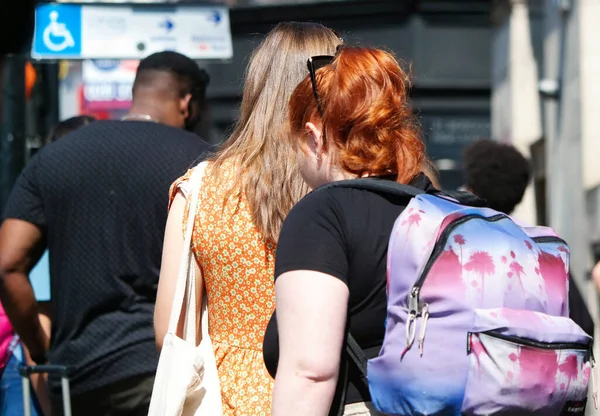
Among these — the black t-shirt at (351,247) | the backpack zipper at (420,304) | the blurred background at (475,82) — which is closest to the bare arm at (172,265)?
the black t-shirt at (351,247)

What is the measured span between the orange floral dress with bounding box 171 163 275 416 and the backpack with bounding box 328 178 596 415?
69 centimetres

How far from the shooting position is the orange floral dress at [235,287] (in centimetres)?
298

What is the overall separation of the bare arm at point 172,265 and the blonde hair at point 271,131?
0.47 feet

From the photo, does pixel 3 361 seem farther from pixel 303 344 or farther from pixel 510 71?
pixel 510 71

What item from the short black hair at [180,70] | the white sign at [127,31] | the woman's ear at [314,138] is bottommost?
the woman's ear at [314,138]

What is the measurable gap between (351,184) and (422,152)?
23 centimetres

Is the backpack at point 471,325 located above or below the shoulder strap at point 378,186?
below

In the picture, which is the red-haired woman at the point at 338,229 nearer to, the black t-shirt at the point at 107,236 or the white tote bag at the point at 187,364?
the white tote bag at the point at 187,364

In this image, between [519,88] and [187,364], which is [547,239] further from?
[519,88]

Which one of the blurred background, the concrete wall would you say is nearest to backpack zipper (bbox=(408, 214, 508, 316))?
the blurred background

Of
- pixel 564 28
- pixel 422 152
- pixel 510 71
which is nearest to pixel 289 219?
pixel 422 152

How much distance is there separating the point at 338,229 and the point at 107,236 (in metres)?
1.94

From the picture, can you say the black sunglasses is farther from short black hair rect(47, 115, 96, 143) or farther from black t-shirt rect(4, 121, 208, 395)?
short black hair rect(47, 115, 96, 143)

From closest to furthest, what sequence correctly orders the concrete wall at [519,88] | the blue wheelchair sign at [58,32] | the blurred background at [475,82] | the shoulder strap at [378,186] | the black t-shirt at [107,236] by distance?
the shoulder strap at [378,186] → the black t-shirt at [107,236] → the blue wheelchair sign at [58,32] → the blurred background at [475,82] → the concrete wall at [519,88]
